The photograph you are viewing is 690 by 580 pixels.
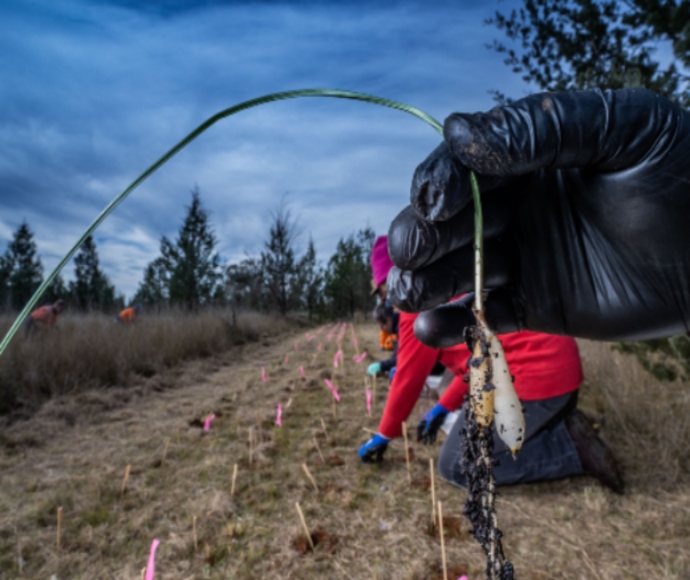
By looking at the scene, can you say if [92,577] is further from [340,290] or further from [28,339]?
[340,290]

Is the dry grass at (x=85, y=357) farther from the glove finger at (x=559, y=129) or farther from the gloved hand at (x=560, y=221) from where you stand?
the glove finger at (x=559, y=129)

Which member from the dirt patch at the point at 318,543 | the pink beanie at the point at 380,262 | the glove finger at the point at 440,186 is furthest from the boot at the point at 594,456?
the glove finger at the point at 440,186

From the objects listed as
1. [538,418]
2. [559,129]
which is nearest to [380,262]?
[538,418]

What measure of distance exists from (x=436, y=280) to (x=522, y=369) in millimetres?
1392

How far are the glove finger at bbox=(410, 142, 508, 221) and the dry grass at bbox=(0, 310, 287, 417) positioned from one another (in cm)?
381

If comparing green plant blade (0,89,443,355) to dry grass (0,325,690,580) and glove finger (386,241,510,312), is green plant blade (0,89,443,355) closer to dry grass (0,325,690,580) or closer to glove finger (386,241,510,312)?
glove finger (386,241,510,312)

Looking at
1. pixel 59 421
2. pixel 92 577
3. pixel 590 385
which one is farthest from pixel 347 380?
pixel 92 577

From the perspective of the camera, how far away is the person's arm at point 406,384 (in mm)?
2256

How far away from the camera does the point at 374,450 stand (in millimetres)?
2258

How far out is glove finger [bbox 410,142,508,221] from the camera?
828mm

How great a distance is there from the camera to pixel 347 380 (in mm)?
4441

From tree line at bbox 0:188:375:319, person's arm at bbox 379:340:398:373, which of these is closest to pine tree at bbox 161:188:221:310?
tree line at bbox 0:188:375:319

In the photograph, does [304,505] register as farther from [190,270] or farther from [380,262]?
[190,270]

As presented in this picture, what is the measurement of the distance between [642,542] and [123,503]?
6.99 ft
